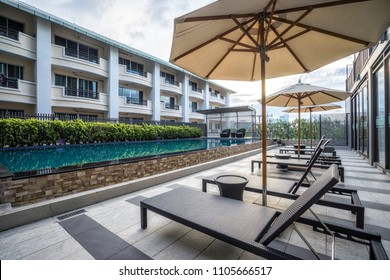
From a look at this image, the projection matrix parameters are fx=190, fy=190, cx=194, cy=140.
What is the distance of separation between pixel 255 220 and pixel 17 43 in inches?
651

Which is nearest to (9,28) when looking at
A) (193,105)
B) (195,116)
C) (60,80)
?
(60,80)

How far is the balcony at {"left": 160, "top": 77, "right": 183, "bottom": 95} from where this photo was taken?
21.2m

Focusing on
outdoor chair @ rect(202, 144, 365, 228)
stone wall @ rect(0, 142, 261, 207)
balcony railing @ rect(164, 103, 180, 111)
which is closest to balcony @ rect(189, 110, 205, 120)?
balcony railing @ rect(164, 103, 180, 111)

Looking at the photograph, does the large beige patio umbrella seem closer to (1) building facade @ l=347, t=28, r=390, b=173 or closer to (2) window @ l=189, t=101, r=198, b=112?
(1) building facade @ l=347, t=28, r=390, b=173

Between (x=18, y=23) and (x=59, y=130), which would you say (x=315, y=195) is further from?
(x=18, y=23)

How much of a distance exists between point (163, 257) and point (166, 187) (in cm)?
235

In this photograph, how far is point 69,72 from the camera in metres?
14.6

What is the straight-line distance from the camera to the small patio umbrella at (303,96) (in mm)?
4887

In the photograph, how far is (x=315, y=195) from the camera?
4.58 ft

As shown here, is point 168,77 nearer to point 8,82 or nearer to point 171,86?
point 171,86

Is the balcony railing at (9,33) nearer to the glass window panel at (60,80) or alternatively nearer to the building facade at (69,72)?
the building facade at (69,72)

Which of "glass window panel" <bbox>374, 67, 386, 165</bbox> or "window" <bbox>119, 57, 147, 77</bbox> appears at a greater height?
"window" <bbox>119, 57, 147, 77</bbox>

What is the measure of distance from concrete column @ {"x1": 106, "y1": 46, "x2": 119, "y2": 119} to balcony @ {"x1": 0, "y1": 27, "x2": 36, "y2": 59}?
5.04m

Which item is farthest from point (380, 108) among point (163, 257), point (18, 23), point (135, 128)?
point (18, 23)
